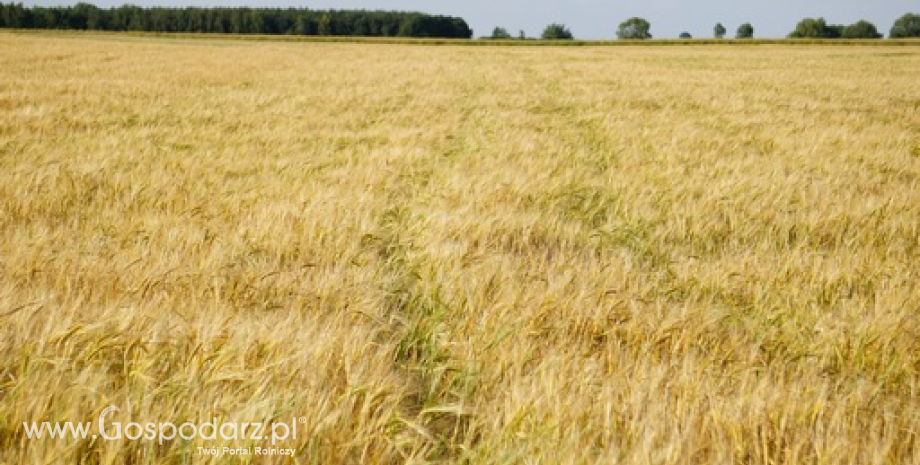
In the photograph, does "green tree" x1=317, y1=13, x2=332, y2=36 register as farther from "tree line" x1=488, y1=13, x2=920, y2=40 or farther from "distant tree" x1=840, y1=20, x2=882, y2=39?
"distant tree" x1=840, y1=20, x2=882, y2=39

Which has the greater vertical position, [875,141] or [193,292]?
[875,141]

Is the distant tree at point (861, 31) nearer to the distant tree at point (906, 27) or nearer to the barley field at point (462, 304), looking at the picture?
the distant tree at point (906, 27)

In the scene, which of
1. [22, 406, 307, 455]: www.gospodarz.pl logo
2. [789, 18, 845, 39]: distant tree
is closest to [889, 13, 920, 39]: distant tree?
[789, 18, 845, 39]: distant tree

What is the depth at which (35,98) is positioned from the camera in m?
9.54

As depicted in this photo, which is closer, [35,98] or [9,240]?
[9,240]

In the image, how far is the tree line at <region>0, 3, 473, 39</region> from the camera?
116312 millimetres

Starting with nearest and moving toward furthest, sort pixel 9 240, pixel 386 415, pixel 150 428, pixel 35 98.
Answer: pixel 150 428 → pixel 386 415 → pixel 9 240 → pixel 35 98

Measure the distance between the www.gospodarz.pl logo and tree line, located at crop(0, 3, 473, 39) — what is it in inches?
5107

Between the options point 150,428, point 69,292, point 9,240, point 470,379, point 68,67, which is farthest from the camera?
point 68,67

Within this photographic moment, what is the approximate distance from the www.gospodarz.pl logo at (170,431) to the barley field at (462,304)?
0.02 metres

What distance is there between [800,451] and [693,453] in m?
0.30

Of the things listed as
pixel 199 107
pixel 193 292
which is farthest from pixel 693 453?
pixel 199 107

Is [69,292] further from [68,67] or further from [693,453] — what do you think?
[68,67]

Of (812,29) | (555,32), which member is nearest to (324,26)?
(555,32)
